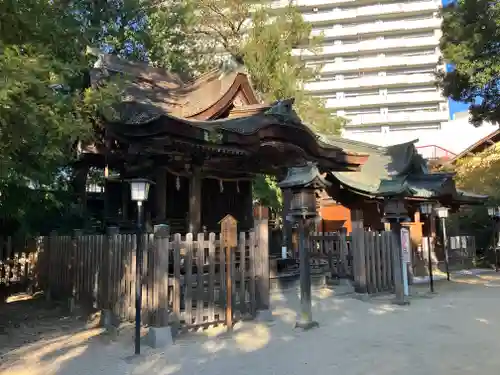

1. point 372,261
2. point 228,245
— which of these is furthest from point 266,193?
point 228,245

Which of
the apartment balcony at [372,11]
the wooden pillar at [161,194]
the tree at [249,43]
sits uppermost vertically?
the apartment balcony at [372,11]

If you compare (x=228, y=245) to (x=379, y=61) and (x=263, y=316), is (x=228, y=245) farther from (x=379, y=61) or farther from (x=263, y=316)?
(x=379, y=61)

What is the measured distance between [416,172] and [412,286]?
5.62 m

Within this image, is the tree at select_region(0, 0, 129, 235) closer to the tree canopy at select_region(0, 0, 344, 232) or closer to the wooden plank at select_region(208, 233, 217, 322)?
the tree canopy at select_region(0, 0, 344, 232)

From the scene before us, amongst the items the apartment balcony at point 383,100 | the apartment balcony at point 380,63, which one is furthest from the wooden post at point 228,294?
the apartment balcony at point 380,63

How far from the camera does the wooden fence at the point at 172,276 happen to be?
22.7 ft

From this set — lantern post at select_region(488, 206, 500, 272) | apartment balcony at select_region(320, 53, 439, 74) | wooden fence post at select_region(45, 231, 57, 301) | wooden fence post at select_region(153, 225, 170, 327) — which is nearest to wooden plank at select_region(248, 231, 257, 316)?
wooden fence post at select_region(153, 225, 170, 327)

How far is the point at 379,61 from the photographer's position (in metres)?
62.5

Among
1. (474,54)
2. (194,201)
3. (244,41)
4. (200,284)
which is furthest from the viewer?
(244,41)

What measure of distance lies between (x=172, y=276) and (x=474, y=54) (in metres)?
10.6

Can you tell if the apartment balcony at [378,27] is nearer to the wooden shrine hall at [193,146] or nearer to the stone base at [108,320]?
the wooden shrine hall at [193,146]

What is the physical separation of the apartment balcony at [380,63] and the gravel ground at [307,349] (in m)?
56.5

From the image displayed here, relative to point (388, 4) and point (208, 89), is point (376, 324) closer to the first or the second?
point (208, 89)

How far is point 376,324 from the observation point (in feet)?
25.7
